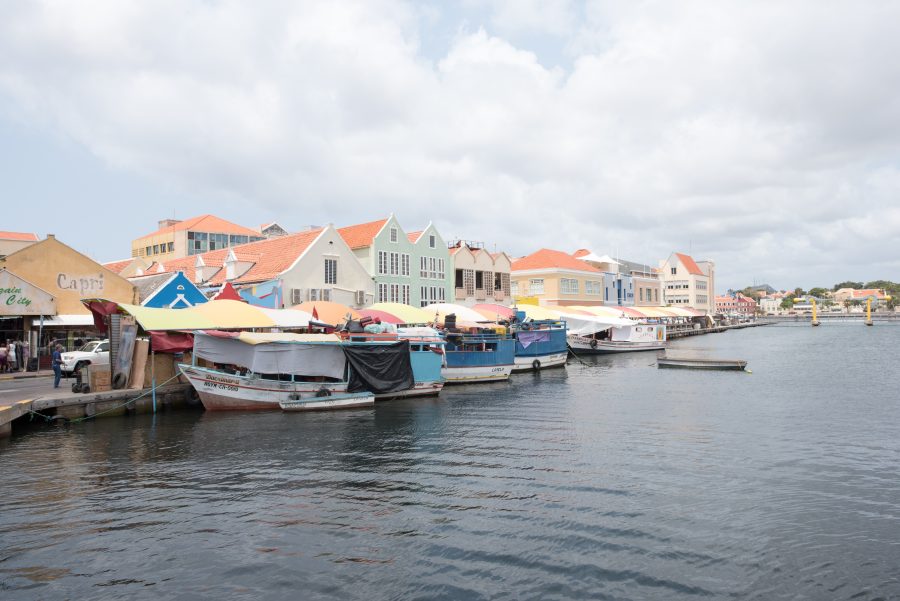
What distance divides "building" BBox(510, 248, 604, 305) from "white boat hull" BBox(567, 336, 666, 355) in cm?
1745

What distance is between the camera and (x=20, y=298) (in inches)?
1298

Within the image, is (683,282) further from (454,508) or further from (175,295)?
(454,508)

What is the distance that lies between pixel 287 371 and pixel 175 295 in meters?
13.7

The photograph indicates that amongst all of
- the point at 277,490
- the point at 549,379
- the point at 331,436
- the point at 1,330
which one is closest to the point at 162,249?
the point at 1,330

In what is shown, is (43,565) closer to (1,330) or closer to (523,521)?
(523,521)

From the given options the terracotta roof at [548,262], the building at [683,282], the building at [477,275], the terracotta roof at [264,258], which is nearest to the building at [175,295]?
the terracotta roof at [264,258]

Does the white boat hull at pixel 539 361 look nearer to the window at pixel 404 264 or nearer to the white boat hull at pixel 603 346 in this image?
the white boat hull at pixel 603 346

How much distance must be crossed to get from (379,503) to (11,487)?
8.96 metres

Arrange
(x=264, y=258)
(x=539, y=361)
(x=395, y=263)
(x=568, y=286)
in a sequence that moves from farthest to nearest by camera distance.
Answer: (x=568, y=286) < (x=395, y=263) < (x=264, y=258) < (x=539, y=361)

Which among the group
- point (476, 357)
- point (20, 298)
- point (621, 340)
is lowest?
point (476, 357)

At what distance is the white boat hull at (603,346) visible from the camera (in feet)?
202

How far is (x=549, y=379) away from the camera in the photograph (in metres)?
40.5

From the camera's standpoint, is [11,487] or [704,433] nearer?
[11,487]

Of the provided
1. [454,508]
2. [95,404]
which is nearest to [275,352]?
[95,404]
